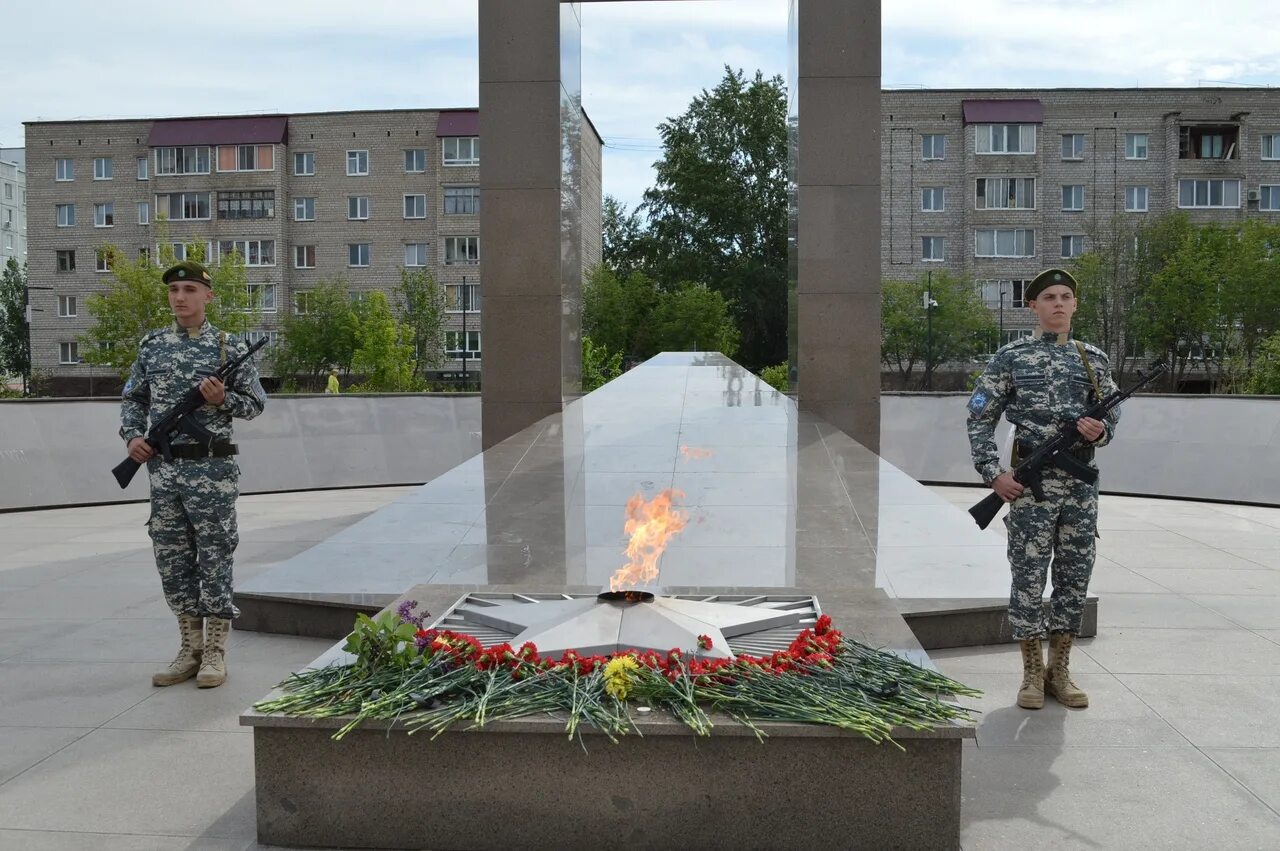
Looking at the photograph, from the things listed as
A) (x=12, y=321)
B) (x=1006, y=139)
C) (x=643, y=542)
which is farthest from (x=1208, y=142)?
(x=12, y=321)

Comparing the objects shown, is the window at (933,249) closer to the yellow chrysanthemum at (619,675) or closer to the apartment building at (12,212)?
the yellow chrysanthemum at (619,675)

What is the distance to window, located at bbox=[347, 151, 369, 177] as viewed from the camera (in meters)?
52.8

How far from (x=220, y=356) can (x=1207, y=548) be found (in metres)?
7.96

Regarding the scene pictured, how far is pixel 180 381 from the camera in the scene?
527 cm

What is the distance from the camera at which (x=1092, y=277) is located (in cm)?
4544

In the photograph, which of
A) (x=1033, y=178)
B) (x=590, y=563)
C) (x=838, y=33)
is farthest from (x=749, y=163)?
(x=590, y=563)

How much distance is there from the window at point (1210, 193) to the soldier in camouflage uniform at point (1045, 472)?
50.3m

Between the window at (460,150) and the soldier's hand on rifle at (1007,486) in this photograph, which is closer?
the soldier's hand on rifle at (1007,486)

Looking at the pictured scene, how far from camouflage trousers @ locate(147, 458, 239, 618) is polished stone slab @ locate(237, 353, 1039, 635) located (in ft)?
2.64

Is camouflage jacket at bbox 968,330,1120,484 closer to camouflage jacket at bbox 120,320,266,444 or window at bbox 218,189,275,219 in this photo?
camouflage jacket at bbox 120,320,266,444

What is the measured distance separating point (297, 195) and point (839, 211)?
46572mm

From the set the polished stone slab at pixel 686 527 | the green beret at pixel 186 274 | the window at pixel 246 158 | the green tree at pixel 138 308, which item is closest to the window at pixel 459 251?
the window at pixel 246 158

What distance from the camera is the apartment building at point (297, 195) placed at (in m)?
52.5

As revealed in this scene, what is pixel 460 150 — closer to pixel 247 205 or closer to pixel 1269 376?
pixel 247 205
